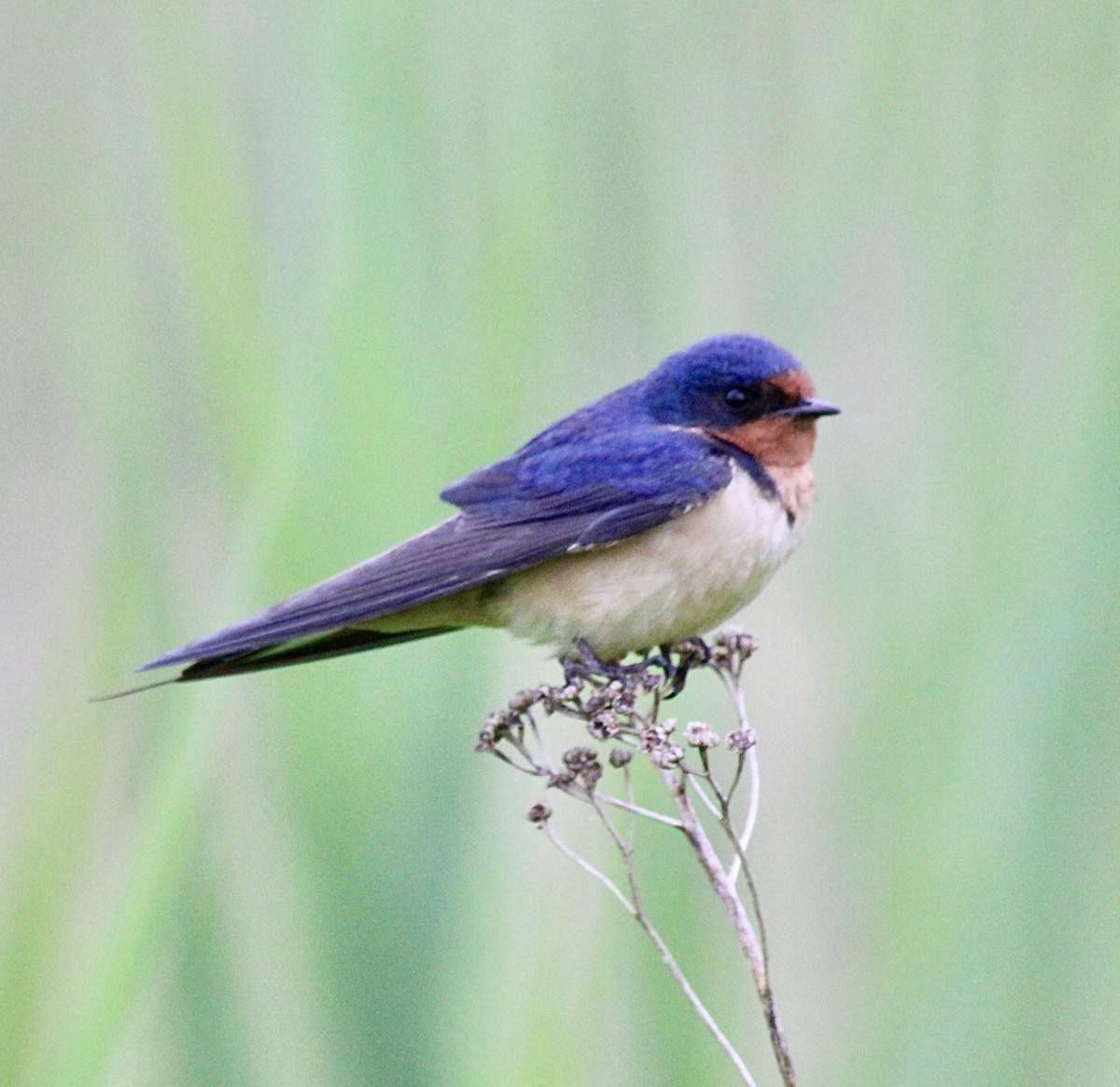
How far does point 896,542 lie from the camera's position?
1.12m

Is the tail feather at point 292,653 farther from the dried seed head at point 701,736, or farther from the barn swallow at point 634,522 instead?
the dried seed head at point 701,736

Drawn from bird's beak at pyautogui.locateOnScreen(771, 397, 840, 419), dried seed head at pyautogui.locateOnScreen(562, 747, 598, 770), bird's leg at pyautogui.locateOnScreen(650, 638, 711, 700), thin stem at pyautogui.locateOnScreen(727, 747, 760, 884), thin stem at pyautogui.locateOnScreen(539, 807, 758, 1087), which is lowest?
thin stem at pyautogui.locateOnScreen(539, 807, 758, 1087)

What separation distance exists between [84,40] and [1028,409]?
35.4 inches

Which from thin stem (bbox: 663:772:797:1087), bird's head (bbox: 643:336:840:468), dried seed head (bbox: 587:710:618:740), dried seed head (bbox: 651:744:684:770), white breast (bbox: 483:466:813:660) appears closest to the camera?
thin stem (bbox: 663:772:797:1087)

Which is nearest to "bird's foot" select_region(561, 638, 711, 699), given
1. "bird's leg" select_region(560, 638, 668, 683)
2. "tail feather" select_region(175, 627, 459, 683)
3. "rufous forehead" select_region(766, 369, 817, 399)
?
"bird's leg" select_region(560, 638, 668, 683)

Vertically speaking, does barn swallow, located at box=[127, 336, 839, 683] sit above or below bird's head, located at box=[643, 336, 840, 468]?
below

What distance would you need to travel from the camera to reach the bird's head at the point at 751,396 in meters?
1.45

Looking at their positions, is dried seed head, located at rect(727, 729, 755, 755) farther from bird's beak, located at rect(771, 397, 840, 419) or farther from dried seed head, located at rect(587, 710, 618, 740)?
bird's beak, located at rect(771, 397, 840, 419)

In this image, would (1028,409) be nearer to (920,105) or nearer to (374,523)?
(920,105)

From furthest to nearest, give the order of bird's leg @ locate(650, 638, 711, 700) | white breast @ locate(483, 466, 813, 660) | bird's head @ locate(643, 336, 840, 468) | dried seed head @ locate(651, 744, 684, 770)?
bird's head @ locate(643, 336, 840, 468)
white breast @ locate(483, 466, 813, 660)
bird's leg @ locate(650, 638, 711, 700)
dried seed head @ locate(651, 744, 684, 770)

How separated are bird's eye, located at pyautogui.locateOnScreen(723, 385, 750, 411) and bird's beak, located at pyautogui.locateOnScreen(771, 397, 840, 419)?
0.03m

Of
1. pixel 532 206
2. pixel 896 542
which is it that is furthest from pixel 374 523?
pixel 896 542

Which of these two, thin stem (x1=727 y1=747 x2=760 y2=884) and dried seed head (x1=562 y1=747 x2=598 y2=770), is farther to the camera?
dried seed head (x1=562 y1=747 x2=598 y2=770)

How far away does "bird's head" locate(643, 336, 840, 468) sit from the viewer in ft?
4.76
